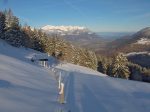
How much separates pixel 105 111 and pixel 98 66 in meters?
102

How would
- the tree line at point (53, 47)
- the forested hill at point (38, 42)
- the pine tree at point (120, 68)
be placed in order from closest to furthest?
the pine tree at point (120, 68), the tree line at point (53, 47), the forested hill at point (38, 42)

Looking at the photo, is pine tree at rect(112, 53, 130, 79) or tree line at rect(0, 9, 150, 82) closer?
pine tree at rect(112, 53, 130, 79)

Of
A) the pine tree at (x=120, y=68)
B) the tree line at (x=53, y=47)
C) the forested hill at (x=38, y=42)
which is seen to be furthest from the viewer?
the forested hill at (x=38, y=42)

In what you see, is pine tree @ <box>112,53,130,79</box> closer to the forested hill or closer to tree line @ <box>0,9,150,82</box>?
tree line @ <box>0,9,150,82</box>

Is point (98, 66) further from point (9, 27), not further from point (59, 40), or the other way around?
point (9, 27)

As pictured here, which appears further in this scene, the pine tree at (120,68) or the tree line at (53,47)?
the tree line at (53,47)

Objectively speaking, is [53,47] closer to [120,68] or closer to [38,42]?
[38,42]

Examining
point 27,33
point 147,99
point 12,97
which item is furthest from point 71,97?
point 27,33

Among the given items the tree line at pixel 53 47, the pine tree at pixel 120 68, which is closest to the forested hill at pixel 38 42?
the tree line at pixel 53 47

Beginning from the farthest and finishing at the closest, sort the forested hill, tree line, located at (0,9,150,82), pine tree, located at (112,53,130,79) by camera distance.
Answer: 1. the forested hill
2. tree line, located at (0,9,150,82)
3. pine tree, located at (112,53,130,79)

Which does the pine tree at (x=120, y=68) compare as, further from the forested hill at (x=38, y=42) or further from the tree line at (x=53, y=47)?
the forested hill at (x=38, y=42)

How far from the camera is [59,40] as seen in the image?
109 metres

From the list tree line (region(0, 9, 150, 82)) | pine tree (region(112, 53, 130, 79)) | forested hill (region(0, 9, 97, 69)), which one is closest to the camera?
pine tree (region(112, 53, 130, 79))

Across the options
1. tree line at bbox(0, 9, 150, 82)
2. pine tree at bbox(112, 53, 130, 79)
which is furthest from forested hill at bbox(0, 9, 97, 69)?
pine tree at bbox(112, 53, 130, 79)
